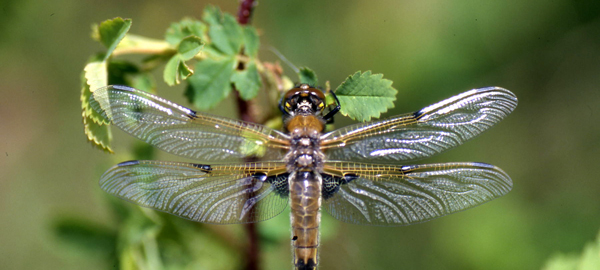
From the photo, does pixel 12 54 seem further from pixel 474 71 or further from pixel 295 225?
pixel 474 71

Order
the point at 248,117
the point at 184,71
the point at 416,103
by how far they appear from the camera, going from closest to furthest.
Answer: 1. the point at 184,71
2. the point at 248,117
3. the point at 416,103

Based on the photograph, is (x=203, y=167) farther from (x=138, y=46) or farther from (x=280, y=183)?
(x=138, y=46)

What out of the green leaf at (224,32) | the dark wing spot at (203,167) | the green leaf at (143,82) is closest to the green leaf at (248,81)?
the green leaf at (224,32)

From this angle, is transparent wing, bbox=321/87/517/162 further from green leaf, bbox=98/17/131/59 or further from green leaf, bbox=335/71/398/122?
green leaf, bbox=98/17/131/59

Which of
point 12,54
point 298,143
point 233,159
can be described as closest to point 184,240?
point 233,159

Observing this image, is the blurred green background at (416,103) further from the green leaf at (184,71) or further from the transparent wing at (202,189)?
the green leaf at (184,71)

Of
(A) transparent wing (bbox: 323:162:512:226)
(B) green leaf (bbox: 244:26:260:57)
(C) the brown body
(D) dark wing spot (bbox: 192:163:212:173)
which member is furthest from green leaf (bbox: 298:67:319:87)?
(D) dark wing spot (bbox: 192:163:212:173)

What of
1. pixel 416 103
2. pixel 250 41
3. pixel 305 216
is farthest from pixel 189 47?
pixel 416 103
